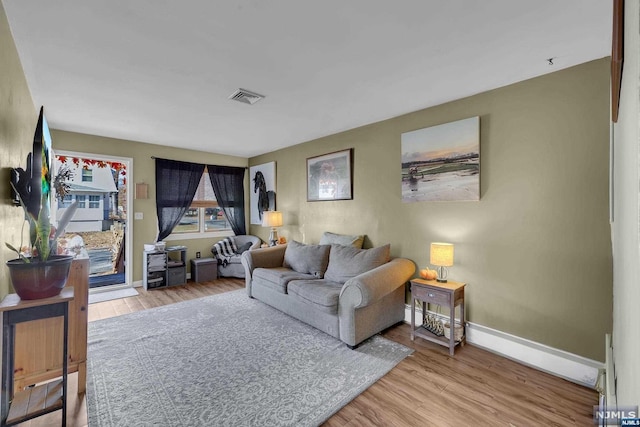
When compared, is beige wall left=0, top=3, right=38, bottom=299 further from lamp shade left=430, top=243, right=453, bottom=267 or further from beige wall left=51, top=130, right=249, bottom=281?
lamp shade left=430, top=243, right=453, bottom=267

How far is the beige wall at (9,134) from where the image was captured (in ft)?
5.39

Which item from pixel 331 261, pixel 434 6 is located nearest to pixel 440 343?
pixel 331 261

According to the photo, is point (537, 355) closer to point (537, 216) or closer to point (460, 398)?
point (460, 398)

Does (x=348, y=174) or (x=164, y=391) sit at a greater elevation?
(x=348, y=174)

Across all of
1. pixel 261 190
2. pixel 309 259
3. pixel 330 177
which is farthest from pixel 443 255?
pixel 261 190

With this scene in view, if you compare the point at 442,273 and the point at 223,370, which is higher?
the point at 442,273

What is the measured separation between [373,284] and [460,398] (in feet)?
3.48

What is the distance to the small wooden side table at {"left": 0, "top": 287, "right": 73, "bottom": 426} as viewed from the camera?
158 cm

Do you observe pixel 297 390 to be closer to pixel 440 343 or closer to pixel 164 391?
pixel 164 391

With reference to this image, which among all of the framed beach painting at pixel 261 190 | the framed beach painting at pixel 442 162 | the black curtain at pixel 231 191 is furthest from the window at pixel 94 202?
the framed beach painting at pixel 442 162

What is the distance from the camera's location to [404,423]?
178 centimetres

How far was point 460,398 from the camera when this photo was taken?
2014mm

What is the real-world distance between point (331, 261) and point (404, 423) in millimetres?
1952

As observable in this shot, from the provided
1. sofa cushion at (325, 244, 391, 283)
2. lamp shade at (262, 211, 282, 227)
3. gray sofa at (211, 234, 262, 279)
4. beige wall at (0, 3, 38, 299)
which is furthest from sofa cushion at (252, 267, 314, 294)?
beige wall at (0, 3, 38, 299)
